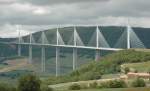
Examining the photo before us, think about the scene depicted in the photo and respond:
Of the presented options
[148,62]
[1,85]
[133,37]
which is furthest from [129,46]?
[1,85]

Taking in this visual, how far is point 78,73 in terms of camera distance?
518 ft

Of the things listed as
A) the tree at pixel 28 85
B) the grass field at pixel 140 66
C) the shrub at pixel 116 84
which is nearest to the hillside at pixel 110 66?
the grass field at pixel 140 66

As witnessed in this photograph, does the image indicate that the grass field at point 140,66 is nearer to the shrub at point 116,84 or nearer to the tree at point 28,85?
the shrub at point 116,84

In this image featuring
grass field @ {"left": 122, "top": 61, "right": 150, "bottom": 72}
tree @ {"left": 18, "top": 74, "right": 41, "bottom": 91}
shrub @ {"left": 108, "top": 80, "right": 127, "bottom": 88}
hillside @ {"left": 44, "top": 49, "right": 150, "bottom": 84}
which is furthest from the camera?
hillside @ {"left": 44, "top": 49, "right": 150, "bottom": 84}

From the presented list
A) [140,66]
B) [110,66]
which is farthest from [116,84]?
[110,66]

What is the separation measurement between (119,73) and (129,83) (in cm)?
3026

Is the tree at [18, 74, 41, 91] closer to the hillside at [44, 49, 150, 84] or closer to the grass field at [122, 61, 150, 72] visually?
the hillside at [44, 49, 150, 84]

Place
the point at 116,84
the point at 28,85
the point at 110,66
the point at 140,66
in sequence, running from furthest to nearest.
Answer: the point at 110,66 → the point at 140,66 → the point at 116,84 → the point at 28,85

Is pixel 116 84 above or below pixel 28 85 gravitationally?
below

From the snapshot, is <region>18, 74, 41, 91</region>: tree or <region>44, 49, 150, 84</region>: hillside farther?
<region>44, 49, 150, 84</region>: hillside

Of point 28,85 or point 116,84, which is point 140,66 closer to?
point 116,84

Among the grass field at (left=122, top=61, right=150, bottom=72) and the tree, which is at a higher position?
the grass field at (left=122, top=61, right=150, bottom=72)

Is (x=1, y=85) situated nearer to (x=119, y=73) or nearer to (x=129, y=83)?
(x=129, y=83)

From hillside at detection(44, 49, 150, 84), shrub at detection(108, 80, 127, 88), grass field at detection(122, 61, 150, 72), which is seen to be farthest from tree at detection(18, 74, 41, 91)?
grass field at detection(122, 61, 150, 72)
